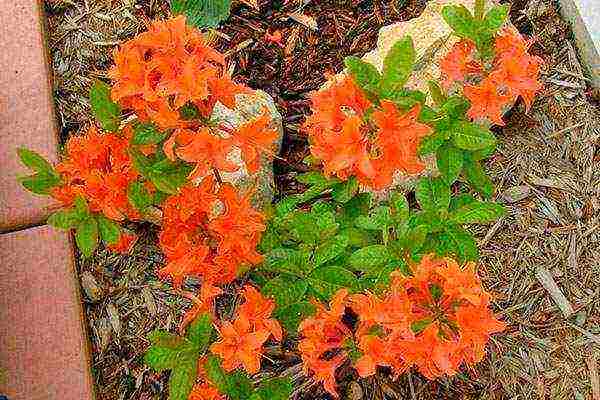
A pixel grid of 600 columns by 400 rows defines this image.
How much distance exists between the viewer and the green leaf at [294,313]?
1492mm

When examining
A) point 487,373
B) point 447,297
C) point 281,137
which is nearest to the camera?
point 447,297

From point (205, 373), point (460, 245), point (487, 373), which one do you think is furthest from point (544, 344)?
point (205, 373)

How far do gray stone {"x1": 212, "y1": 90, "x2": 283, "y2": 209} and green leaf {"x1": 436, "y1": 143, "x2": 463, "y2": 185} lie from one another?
0.52m

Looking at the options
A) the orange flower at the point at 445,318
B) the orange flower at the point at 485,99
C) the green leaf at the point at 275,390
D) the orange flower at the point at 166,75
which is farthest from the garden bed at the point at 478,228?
the orange flower at the point at 166,75

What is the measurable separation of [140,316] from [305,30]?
91cm

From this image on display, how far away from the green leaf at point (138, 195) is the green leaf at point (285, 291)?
0.27m

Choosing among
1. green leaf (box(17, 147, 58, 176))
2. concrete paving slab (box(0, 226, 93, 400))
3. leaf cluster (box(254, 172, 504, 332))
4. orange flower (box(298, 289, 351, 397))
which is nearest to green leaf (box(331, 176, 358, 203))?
leaf cluster (box(254, 172, 504, 332))

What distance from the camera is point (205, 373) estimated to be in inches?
56.0

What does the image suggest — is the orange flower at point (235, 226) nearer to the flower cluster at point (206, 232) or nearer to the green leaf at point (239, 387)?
the flower cluster at point (206, 232)

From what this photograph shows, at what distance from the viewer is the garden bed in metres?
1.95

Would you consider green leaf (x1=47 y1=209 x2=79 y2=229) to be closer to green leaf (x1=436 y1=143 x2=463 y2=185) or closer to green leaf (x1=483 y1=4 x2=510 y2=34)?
green leaf (x1=436 y1=143 x2=463 y2=185)

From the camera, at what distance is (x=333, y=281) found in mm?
1500

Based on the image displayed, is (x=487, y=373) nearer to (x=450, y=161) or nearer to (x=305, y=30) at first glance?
(x=450, y=161)

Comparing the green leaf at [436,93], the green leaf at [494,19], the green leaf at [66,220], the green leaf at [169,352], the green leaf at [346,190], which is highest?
the green leaf at [494,19]
